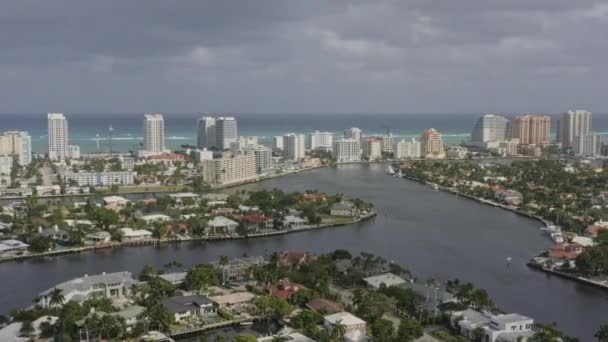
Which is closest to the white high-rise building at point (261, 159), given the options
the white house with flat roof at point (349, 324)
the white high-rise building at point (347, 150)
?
the white high-rise building at point (347, 150)

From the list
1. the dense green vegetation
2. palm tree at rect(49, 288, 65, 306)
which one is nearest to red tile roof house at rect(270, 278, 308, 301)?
palm tree at rect(49, 288, 65, 306)

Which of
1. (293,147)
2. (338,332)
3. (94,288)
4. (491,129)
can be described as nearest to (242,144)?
(293,147)

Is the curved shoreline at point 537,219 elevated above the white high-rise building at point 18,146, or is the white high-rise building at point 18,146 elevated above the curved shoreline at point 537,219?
the white high-rise building at point 18,146

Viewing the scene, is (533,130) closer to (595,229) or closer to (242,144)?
(242,144)

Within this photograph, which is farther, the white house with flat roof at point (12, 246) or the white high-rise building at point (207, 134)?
the white high-rise building at point (207, 134)

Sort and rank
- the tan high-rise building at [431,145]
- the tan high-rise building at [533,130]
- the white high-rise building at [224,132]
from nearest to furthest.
Result: the tan high-rise building at [431,145] → the white high-rise building at [224,132] → the tan high-rise building at [533,130]

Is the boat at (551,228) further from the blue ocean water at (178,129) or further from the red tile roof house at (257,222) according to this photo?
the blue ocean water at (178,129)

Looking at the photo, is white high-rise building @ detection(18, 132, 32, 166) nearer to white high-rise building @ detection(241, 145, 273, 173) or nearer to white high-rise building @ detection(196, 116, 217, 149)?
white high-rise building @ detection(241, 145, 273, 173)
